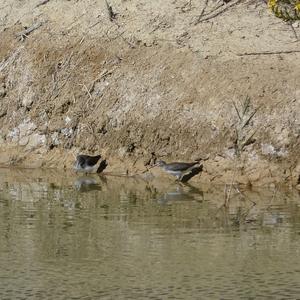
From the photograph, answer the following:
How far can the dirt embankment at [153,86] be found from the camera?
44.3ft

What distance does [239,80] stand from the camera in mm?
14008

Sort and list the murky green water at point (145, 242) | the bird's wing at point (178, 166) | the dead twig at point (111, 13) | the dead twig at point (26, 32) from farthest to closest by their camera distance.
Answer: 1. the dead twig at point (26, 32)
2. the dead twig at point (111, 13)
3. the bird's wing at point (178, 166)
4. the murky green water at point (145, 242)

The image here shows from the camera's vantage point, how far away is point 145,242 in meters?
10.1

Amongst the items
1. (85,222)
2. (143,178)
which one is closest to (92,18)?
(143,178)

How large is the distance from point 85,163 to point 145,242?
13.6ft

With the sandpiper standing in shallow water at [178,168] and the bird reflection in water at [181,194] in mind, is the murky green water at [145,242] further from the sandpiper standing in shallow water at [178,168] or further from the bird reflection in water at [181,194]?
the sandpiper standing in shallow water at [178,168]

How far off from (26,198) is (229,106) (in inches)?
115

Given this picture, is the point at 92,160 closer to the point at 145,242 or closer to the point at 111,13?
the point at 111,13

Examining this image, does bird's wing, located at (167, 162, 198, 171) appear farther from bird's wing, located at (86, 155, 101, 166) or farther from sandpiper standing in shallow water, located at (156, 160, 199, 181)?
bird's wing, located at (86, 155, 101, 166)

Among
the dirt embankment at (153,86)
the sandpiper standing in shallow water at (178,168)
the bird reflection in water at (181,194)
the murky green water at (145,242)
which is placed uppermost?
the dirt embankment at (153,86)

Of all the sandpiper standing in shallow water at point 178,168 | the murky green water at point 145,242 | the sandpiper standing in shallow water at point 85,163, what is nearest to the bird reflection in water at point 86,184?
the murky green water at point 145,242

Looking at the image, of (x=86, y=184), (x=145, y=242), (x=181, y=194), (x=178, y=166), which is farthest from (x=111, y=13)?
(x=145, y=242)

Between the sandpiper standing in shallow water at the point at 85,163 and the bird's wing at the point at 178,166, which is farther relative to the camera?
the sandpiper standing in shallow water at the point at 85,163

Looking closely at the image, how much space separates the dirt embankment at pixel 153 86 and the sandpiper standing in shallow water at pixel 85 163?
0.27m
